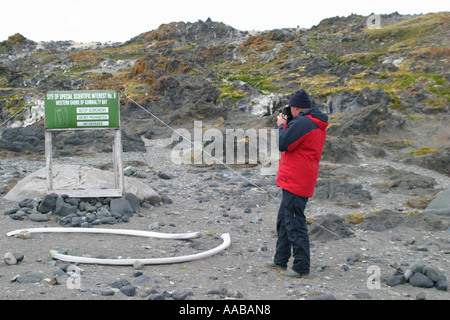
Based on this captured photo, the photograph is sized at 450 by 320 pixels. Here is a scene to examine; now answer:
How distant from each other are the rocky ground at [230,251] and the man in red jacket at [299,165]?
424 mm

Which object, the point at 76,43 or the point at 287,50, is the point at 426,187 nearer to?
the point at 287,50

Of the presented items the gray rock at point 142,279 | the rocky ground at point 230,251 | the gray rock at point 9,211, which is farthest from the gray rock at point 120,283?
the gray rock at point 9,211

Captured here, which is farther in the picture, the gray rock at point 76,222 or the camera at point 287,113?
the gray rock at point 76,222

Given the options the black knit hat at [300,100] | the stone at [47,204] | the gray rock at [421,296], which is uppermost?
the black knit hat at [300,100]

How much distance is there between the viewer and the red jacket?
5117 mm

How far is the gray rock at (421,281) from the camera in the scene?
5043 mm

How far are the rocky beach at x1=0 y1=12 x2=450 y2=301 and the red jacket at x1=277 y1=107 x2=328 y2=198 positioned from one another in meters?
1.17

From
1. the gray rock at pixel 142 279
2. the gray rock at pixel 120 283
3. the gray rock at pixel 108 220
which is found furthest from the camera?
the gray rock at pixel 108 220

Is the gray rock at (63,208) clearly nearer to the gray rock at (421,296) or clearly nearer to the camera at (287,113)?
the camera at (287,113)

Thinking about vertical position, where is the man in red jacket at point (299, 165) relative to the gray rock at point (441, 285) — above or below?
above

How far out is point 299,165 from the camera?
520 cm

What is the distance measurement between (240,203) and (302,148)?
15.5 ft
